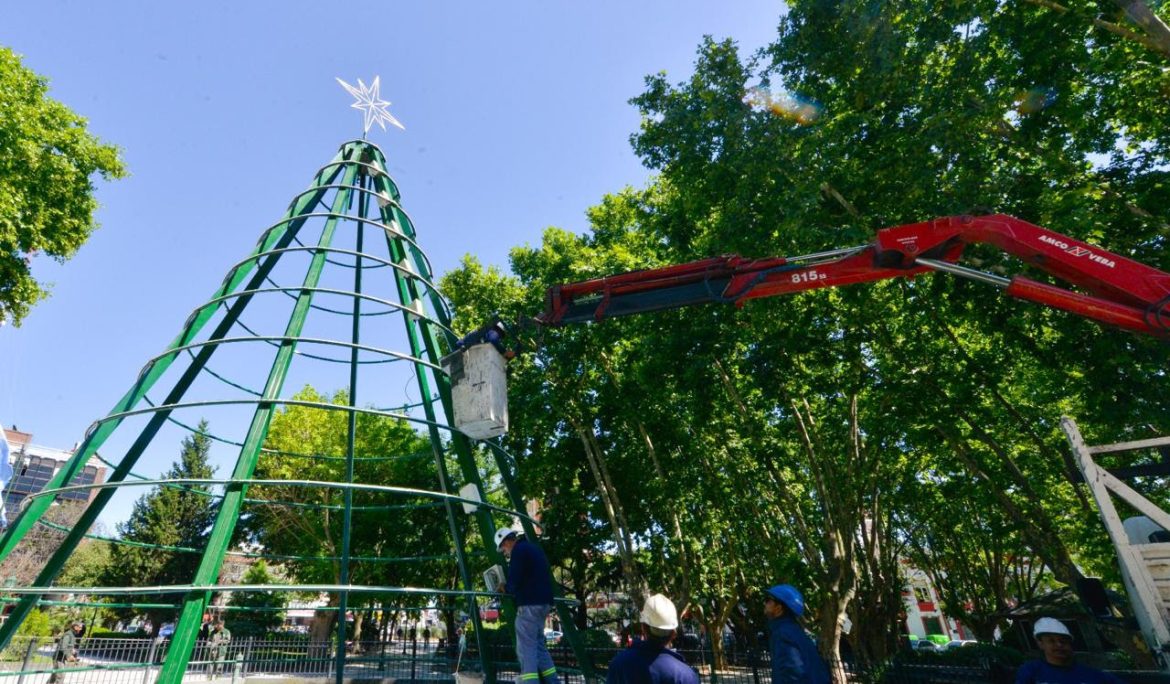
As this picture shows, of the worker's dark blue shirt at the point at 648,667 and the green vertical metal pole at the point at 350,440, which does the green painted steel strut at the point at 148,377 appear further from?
the worker's dark blue shirt at the point at 648,667

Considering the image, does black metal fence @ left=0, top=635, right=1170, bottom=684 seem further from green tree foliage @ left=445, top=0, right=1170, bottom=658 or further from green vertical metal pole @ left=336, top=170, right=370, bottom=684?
green tree foliage @ left=445, top=0, right=1170, bottom=658

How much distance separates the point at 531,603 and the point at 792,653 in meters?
1.96

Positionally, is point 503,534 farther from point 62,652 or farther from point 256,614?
point 256,614

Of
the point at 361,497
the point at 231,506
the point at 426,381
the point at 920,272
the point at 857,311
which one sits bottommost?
the point at 231,506

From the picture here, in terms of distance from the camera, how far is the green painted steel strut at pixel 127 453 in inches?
158

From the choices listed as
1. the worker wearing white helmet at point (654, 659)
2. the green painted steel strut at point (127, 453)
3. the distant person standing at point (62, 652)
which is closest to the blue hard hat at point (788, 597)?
the worker wearing white helmet at point (654, 659)

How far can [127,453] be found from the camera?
16.2 ft

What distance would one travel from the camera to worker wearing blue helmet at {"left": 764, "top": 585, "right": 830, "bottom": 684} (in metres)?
3.86

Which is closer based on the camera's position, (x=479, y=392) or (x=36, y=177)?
(x=479, y=392)

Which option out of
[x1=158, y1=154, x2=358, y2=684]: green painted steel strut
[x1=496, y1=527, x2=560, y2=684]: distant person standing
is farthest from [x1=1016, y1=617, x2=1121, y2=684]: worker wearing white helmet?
[x1=158, y1=154, x2=358, y2=684]: green painted steel strut

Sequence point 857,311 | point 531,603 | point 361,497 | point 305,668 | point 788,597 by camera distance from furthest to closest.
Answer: point 361,497 < point 305,668 < point 857,311 < point 531,603 < point 788,597

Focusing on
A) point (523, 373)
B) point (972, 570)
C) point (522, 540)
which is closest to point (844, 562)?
point (523, 373)

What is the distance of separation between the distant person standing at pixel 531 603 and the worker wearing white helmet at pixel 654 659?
1269 millimetres

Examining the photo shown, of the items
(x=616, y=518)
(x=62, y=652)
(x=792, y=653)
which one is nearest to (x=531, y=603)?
(x=792, y=653)
